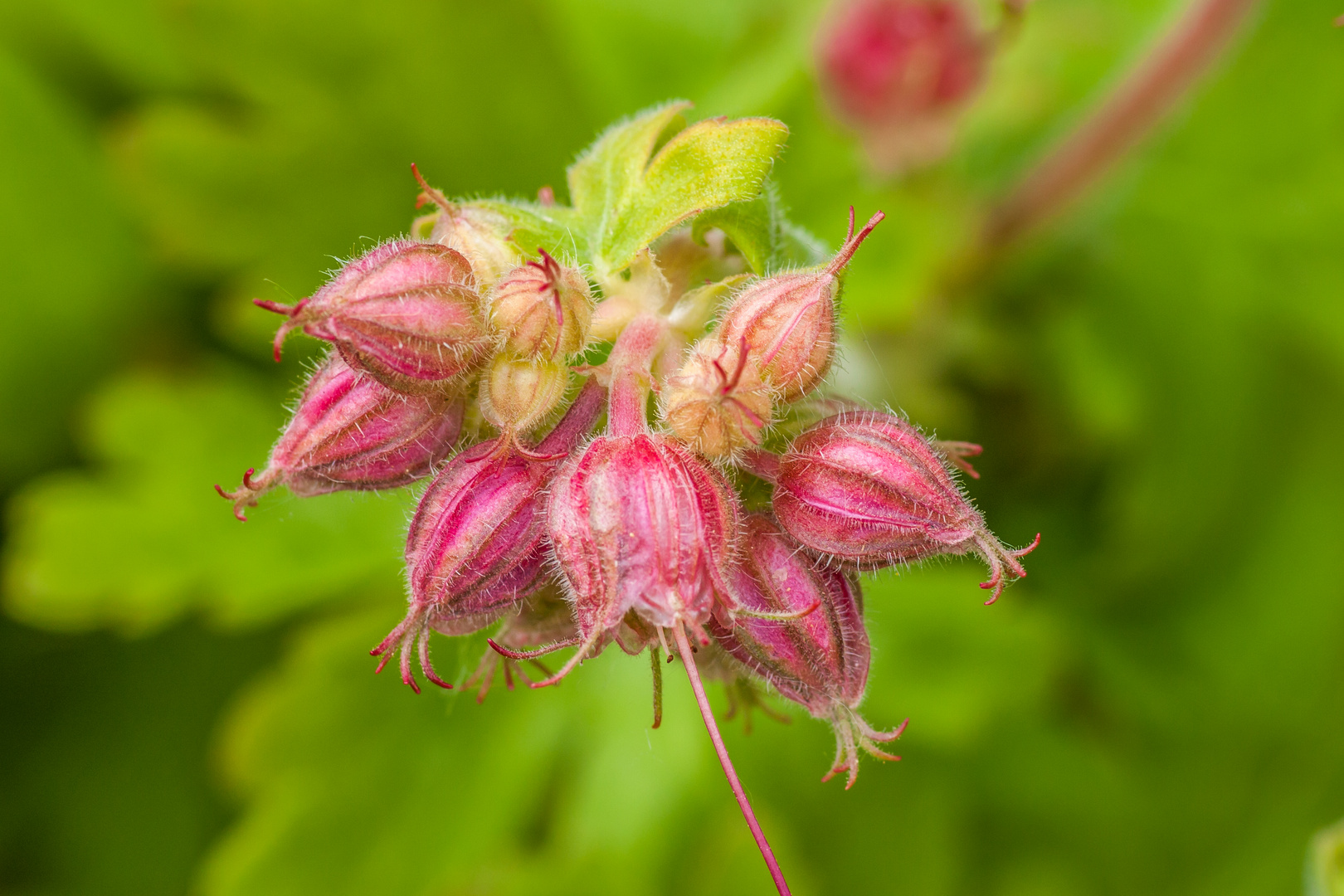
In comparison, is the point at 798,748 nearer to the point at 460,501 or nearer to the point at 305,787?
the point at 305,787

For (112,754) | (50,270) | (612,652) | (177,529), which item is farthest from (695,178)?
(112,754)

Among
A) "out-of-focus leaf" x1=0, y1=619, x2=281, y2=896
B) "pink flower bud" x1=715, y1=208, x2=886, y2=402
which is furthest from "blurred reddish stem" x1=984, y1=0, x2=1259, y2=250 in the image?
"out-of-focus leaf" x1=0, y1=619, x2=281, y2=896

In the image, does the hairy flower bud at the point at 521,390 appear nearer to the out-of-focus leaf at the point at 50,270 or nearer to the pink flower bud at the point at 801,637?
the pink flower bud at the point at 801,637

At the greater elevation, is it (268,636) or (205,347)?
(205,347)

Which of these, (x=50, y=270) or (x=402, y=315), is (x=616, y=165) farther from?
(x=50, y=270)

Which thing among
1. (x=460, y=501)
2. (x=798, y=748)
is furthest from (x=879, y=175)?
(x=460, y=501)

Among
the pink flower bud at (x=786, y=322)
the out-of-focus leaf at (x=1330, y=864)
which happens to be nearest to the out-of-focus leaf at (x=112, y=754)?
the pink flower bud at (x=786, y=322)

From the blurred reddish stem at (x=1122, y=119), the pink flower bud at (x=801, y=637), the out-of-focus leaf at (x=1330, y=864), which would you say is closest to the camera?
the pink flower bud at (x=801, y=637)
